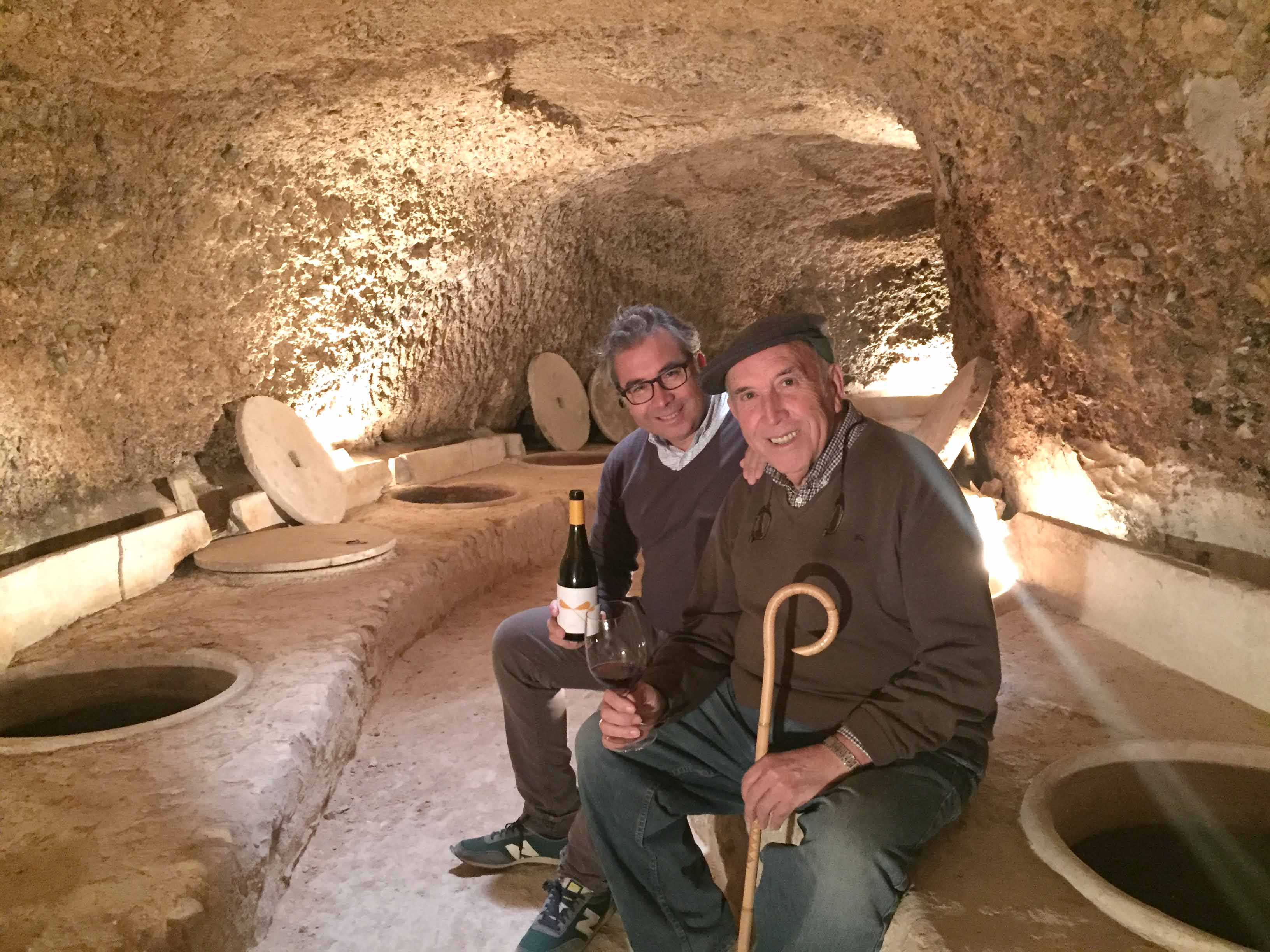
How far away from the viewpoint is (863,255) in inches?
369

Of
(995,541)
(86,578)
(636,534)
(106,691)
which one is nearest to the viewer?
(636,534)

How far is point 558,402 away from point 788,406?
7.10 m

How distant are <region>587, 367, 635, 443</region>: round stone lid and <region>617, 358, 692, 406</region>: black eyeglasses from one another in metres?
6.68

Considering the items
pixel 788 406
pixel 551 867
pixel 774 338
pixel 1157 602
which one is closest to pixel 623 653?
pixel 788 406

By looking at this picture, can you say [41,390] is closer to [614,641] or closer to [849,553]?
[614,641]

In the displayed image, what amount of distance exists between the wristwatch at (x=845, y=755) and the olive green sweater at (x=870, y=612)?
1.2 inches

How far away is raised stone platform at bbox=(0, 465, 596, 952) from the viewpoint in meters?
1.86

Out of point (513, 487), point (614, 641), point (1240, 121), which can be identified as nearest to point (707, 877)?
point (614, 641)

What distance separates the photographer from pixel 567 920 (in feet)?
7.01

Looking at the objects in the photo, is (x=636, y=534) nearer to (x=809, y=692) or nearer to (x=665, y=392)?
(x=665, y=392)

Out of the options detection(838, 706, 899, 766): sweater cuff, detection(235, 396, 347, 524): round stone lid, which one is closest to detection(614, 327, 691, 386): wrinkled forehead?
detection(838, 706, 899, 766): sweater cuff

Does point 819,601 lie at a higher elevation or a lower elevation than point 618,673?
higher

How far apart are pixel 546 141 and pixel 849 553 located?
495 cm

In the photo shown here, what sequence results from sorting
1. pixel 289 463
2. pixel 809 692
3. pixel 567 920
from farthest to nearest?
pixel 289 463 → pixel 567 920 → pixel 809 692
